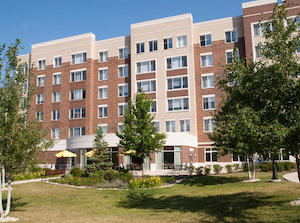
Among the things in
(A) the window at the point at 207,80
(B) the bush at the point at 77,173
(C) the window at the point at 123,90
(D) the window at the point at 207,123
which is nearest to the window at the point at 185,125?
(D) the window at the point at 207,123

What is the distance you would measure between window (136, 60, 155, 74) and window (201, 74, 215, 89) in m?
7.56

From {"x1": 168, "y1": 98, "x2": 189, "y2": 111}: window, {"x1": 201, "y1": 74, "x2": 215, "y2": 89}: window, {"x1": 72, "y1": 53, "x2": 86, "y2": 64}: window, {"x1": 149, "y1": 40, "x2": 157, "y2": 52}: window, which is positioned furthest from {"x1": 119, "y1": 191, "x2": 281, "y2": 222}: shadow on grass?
{"x1": 72, "y1": 53, "x2": 86, "y2": 64}: window

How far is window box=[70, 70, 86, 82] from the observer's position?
49125 mm

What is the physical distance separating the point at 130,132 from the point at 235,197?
40.3 feet

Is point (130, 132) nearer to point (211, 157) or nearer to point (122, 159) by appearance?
point (122, 159)

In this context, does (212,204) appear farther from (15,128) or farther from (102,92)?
(102,92)

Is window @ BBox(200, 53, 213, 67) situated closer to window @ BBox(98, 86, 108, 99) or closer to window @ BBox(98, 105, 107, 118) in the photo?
window @ BBox(98, 86, 108, 99)

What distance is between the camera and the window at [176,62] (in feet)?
141

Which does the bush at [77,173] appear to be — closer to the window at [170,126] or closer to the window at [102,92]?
the window at [170,126]

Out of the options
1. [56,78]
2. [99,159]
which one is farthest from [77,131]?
[99,159]

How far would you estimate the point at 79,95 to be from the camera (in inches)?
1919

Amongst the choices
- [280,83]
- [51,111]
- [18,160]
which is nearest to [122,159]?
[51,111]

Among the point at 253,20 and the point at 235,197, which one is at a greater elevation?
the point at 253,20

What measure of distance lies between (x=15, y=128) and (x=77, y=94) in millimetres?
35877
